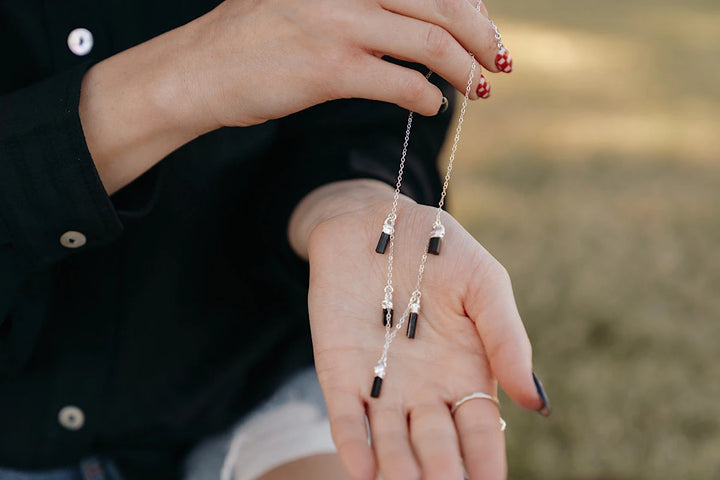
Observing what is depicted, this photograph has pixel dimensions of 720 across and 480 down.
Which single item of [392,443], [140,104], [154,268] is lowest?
[154,268]

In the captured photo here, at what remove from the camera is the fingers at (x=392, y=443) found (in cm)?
98

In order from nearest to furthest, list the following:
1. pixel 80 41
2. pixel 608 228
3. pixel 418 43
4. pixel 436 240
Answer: pixel 418 43 < pixel 436 240 < pixel 80 41 < pixel 608 228

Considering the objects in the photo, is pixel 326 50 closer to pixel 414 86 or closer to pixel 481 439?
pixel 414 86

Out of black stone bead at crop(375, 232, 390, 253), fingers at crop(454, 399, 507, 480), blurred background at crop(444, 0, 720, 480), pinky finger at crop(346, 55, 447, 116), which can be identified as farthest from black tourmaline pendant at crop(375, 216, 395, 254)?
blurred background at crop(444, 0, 720, 480)

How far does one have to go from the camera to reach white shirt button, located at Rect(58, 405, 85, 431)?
1510 mm

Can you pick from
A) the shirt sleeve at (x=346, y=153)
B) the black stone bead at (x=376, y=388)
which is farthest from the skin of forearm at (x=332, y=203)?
the black stone bead at (x=376, y=388)

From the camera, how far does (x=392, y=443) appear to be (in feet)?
3.34

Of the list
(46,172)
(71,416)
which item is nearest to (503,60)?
(46,172)

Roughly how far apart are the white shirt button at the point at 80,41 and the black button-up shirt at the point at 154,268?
0.01m

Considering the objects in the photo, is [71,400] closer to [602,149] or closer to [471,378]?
[471,378]

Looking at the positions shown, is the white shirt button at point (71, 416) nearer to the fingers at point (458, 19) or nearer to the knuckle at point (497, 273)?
the knuckle at point (497, 273)

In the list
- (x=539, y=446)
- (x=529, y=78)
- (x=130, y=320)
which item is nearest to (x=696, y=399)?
(x=539, y=446)

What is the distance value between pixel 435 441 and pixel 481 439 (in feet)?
0.22

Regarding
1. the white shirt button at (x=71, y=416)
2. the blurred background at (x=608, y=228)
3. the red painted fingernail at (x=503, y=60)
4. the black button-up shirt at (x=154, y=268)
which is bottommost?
the blurred background at (x=608, y=228)
